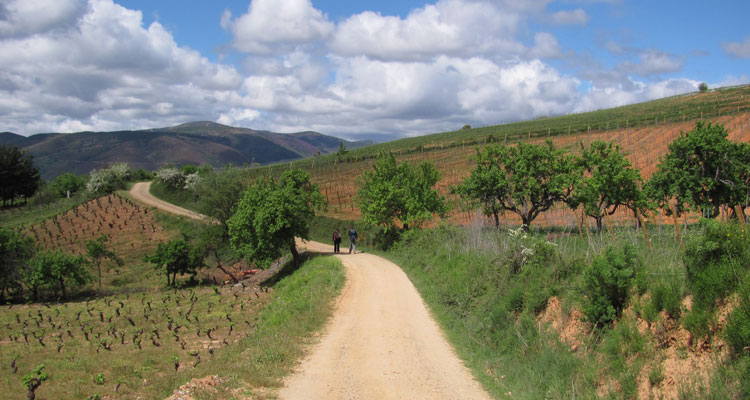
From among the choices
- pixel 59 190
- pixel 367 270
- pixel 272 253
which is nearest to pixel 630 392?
pixel 367 270

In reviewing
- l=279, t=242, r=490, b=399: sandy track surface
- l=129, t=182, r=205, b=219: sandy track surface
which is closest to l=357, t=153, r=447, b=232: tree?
l=279, t=242, r=490, b=399: sandy track surface

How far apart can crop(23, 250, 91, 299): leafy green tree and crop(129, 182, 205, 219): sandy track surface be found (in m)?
16.2

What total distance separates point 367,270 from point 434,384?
13.9 metres

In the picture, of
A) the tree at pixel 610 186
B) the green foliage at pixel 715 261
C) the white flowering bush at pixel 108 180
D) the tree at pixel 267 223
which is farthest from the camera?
the white flowering bush at pixel 108 180

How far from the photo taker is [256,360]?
9.82 meters

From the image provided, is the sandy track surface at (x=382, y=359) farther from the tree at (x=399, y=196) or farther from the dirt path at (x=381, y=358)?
the tree at (x=399, y=196)

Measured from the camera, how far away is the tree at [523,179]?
27.5m

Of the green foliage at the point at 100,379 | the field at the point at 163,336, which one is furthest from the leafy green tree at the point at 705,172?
the green foliage at the point at 100,379

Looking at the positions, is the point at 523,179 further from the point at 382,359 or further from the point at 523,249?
the point at 382,359

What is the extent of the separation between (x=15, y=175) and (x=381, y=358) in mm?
82727

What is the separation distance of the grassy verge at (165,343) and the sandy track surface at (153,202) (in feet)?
81.5

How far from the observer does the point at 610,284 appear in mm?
8461

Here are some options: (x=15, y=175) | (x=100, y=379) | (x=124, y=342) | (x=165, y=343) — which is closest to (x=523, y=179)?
(x=165, y=343)

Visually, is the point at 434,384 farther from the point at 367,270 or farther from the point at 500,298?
the point at 367,270
